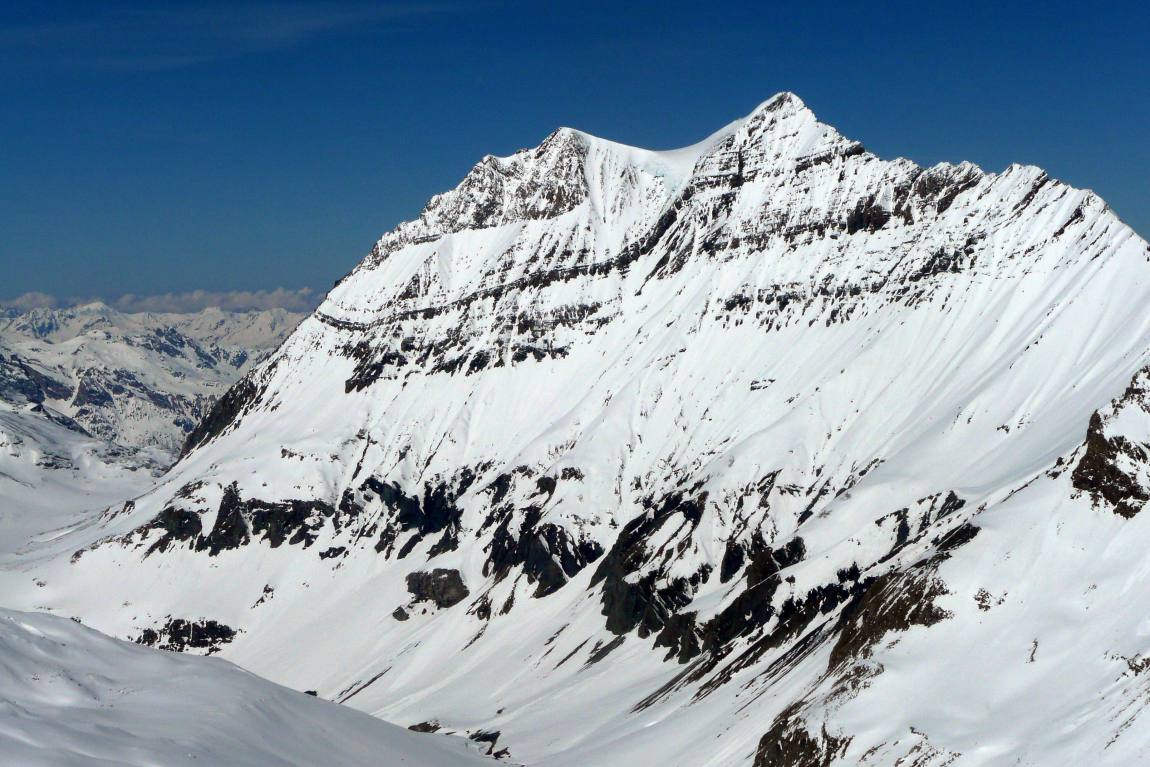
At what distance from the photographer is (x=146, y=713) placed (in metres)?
70.8

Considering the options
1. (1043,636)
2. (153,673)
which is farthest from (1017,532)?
(153,673)

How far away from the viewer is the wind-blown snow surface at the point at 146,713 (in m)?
62.0

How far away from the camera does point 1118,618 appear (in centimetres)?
7262

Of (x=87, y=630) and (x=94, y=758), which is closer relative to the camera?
(x=94, y=758)

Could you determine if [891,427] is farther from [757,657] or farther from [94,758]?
[94,758]

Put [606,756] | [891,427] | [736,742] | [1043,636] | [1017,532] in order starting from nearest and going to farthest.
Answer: [1043,636] < [1017,532] < [736,742] < [606,756] < [891,427]

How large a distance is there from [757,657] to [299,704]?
61428 mm

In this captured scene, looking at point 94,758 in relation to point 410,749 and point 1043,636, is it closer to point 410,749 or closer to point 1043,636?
point 410,749

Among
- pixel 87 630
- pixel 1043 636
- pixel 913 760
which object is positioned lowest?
pixel 913 760

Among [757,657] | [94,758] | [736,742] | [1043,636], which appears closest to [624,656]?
[757,657]

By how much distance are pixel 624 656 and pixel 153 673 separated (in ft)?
350

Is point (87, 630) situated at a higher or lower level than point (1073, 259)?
lower

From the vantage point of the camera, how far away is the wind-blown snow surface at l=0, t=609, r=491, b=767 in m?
62.0

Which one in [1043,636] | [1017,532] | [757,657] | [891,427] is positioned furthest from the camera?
[891,427]
